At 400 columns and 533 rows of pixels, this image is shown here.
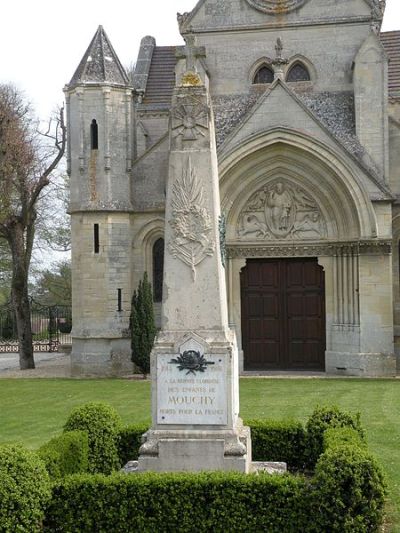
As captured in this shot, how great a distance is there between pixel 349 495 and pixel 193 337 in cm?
252

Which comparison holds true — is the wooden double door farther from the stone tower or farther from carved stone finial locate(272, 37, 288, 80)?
carved stone finial locate(272, 37, 288, 80)

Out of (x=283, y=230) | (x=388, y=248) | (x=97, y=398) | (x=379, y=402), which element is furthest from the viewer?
(x=283, y=230)

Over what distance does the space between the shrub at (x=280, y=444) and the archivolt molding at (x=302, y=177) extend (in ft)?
41.5

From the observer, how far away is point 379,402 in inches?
666

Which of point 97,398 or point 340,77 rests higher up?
point 340,77

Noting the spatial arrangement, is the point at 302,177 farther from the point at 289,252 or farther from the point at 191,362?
the point at 191,362

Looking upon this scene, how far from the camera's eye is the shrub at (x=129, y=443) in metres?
10.8

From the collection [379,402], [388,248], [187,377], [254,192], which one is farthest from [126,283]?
[187,377]

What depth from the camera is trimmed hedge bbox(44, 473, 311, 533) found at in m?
7.95

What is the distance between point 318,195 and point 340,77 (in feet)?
12.5

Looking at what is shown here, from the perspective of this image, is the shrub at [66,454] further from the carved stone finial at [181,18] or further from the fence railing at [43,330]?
the fence railing at [43,330]

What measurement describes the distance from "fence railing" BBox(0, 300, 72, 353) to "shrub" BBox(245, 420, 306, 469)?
25494 millimetres

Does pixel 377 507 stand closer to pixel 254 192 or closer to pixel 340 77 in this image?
pixel 254 192

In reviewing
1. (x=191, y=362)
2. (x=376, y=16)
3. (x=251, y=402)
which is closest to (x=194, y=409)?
(x=191, y=362)
